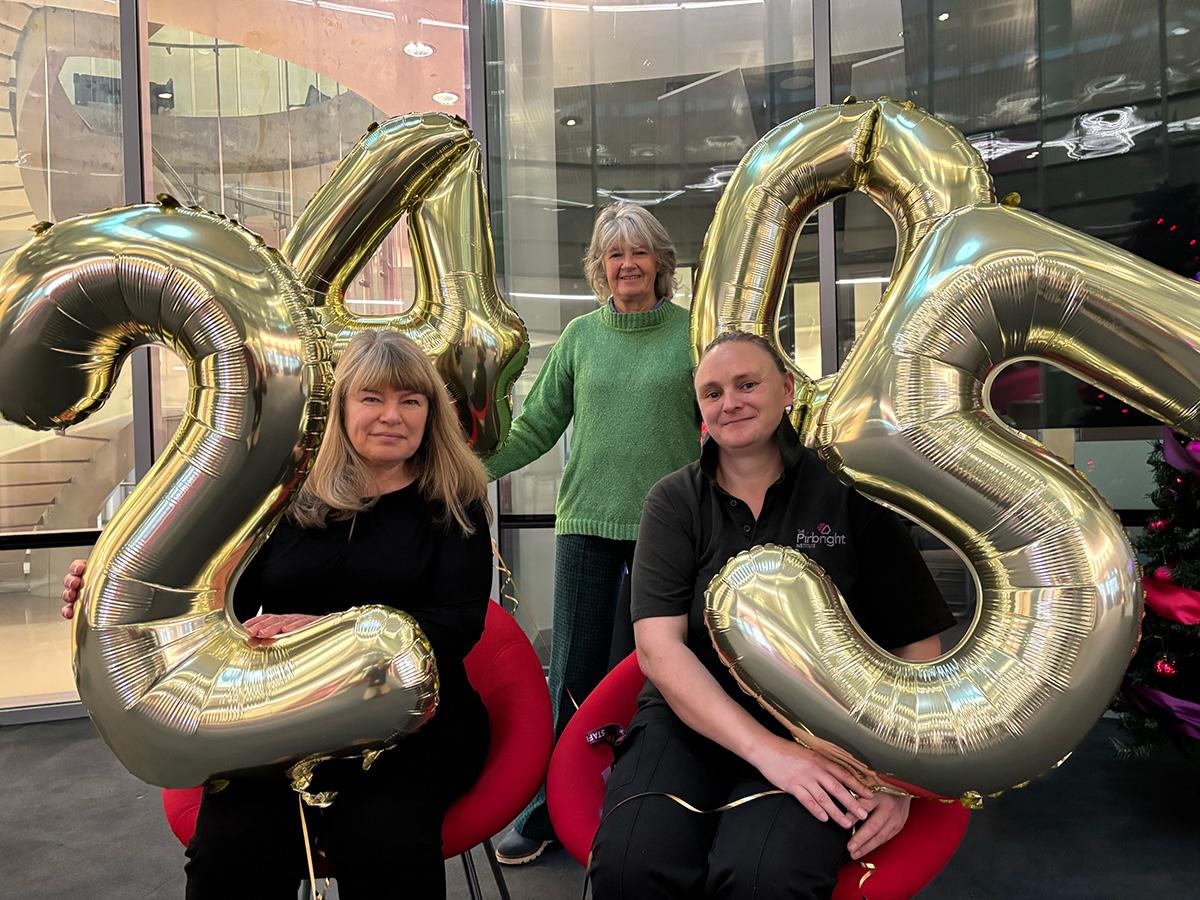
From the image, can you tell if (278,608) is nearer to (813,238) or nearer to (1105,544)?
Answer: (1105,544)

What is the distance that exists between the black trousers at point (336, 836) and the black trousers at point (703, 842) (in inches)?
10.8

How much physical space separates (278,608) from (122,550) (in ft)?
1.46

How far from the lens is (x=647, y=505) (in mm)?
1528

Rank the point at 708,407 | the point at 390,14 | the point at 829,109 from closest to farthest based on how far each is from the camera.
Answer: the point at 708,407
the point at 829,109
the point at 390,14

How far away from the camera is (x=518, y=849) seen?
7.31 ft

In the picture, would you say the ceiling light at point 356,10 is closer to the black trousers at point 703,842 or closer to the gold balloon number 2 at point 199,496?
the gold balloon number 2 at point 199,496

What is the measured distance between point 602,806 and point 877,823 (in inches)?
16.7

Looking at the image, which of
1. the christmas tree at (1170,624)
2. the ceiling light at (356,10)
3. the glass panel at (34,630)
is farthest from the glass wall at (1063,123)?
the glass panel at (34,630)

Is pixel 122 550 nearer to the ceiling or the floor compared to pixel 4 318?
nearer to the floor

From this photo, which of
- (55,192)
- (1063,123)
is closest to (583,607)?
(1063,123)

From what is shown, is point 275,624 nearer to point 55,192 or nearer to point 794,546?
point 794,546

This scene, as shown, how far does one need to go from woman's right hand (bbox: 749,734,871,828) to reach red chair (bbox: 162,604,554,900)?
460mm

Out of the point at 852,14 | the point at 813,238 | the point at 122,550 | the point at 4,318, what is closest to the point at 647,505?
the point at 122,550

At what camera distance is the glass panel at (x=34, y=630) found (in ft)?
12.5
